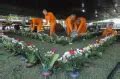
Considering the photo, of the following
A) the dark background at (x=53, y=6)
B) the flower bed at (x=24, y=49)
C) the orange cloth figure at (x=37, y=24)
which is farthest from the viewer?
the dark background at (x=53, y=6)

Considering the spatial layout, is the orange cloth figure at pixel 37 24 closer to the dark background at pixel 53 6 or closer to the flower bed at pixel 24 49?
the dark background at pixel 53 6

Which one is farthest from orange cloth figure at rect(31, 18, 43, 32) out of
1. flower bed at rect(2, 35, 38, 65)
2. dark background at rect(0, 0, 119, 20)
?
flower bed at rect(2, 35, 38, 65)

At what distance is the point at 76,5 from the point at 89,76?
22.5m

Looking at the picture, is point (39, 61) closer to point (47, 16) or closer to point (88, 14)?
A: point (47, 16)

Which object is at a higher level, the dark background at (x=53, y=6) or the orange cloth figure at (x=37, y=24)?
the dark background at (x=53, y=6)

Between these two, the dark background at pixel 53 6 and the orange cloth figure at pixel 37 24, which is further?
the dark background at pixel 53 6

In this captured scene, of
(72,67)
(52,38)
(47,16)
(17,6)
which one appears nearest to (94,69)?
(72,67)

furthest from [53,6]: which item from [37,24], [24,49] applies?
[24,49]

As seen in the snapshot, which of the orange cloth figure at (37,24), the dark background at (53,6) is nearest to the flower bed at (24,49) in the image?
the orange cloth figure at (37,24)

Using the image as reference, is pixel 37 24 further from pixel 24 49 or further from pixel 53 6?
pixel 24 49

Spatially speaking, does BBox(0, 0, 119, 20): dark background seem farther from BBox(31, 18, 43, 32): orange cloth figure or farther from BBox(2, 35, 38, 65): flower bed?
BBox(2, 35, 38, 65): flower bed

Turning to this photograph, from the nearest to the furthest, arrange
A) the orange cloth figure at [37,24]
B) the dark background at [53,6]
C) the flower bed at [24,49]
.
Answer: the flower bed at [24,49] < the orange cloth figure at [37,24] < the dark background at [53,6]

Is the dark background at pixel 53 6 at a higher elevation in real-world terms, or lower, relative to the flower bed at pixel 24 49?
higher

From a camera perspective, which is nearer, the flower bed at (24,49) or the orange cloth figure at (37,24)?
the flower bed at (24,49)
